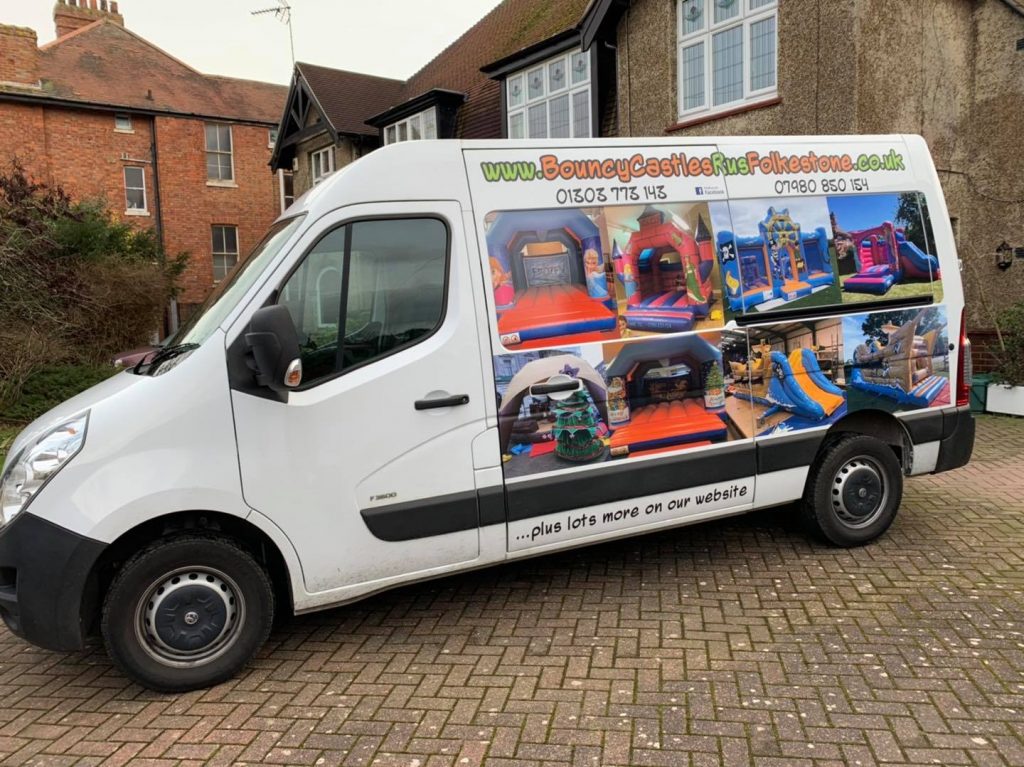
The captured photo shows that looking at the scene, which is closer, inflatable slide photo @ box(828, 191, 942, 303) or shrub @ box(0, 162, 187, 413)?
inflatable slide photo @ box(828, 191, 942, 303)

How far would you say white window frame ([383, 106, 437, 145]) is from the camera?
21.0 m

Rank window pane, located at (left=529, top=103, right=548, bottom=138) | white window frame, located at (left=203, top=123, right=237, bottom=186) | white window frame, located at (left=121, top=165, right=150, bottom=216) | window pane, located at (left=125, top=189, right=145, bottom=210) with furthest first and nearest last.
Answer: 1. white window frame, located at (left=203, top=123, right=237, bottom=186)
2. window pane, located at (left=125, top=189, right=145, bottom=210)
3. white window frame, located at (left=121, top=165, right=150, bottom=216)
4. window pane, located at (left=529, top=103, right=548, bottom=138)

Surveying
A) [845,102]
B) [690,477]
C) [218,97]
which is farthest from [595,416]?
[218,97]

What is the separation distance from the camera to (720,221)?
14.7 ft

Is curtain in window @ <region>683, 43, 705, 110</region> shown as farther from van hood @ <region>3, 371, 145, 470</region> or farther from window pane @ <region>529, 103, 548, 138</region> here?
van hood @ <region>3, 371, 145, 470</region>

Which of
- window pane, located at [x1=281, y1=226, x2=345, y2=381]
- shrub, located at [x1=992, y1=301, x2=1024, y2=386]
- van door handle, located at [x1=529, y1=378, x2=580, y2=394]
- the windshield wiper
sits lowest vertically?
shrub, located at [x1=992, y1=301, x2=1024, y2=386]

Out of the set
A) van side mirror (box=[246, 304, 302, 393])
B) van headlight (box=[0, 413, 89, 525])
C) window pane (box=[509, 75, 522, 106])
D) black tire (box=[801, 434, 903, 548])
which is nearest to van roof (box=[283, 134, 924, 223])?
van side mirror (box=[246, 304, 302, 393])

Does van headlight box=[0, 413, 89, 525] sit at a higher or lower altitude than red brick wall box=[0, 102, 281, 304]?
lower

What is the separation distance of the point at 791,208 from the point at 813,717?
2.94 m

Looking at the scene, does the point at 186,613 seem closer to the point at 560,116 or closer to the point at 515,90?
the point at 560,116

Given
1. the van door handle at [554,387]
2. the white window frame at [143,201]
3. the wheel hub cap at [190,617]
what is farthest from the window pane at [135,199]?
the van door handle at [554,387]

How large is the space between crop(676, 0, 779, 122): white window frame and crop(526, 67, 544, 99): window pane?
176 inches

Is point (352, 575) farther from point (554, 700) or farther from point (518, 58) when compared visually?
point (518, 58)

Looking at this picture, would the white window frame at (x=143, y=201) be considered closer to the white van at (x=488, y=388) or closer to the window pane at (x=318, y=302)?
the white van at (x=488, y=388)
